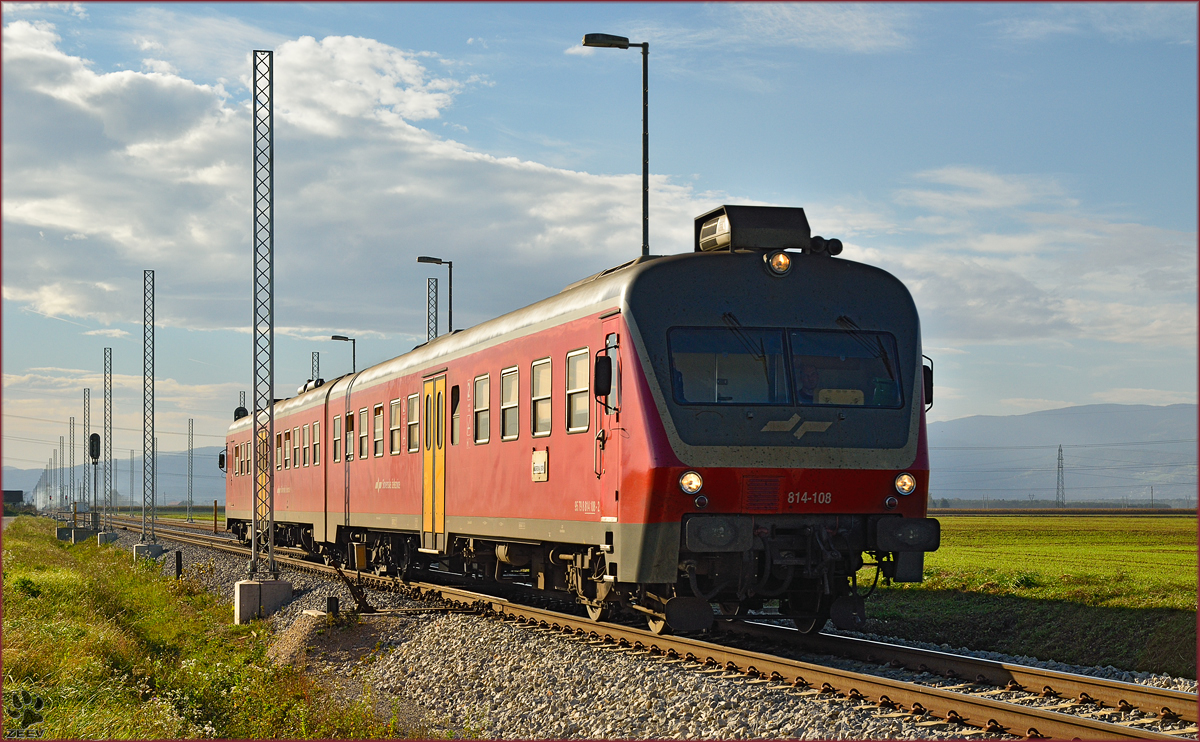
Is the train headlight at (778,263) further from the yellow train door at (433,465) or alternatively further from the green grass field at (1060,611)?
the yellow train door at (433,465)

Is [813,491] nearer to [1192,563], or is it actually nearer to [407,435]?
[407,435]

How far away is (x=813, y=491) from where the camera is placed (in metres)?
11.3

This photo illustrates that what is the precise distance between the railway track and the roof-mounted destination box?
4035mm

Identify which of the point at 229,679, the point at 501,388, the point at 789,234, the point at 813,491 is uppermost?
the point at 789,234

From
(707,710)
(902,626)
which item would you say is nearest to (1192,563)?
(902,626)

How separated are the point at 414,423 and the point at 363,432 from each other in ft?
12.1

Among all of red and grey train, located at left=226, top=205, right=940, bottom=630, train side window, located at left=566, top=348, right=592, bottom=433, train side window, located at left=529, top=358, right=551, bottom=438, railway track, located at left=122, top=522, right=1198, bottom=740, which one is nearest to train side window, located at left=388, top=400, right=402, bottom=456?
train side window, located at left=529, top=358, right=551, bottom=438

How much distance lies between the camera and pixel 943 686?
9.91 metres

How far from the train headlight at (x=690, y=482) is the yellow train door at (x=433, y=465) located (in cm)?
713

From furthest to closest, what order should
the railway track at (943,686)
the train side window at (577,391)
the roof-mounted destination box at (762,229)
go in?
the train side window at (577,391), the roof-mounted destination box at (762,229), the railway track at (943,686)

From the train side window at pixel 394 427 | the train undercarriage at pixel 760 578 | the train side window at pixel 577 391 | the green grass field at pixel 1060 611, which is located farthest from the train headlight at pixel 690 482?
the train side window at pixel 394 427

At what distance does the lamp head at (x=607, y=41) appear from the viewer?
17444mm

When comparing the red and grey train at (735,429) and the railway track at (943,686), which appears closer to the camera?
the railway track at (943,686)

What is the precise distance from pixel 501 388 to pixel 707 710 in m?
6.87
